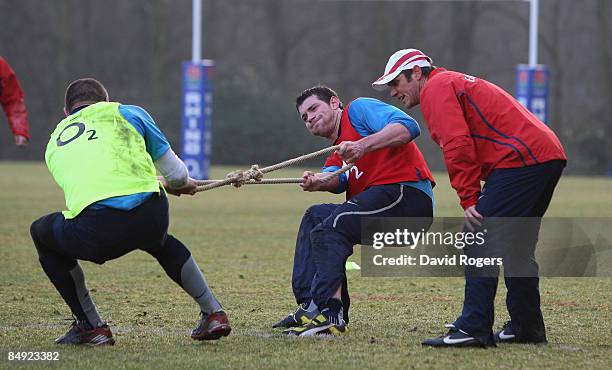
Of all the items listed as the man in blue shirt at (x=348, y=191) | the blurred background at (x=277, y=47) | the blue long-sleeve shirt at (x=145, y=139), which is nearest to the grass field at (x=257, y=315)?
the man in blue shirt at (x=348, y=191)

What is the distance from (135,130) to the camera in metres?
5.67

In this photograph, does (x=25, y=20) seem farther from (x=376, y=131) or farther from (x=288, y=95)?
(x=376, y=131)

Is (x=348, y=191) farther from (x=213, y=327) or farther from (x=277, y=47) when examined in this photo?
(x=277, y=47)

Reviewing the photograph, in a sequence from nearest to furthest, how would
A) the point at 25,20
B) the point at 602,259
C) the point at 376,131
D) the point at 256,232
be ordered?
the point at 376,131
the point at 602,259
the point at 256,232
the point at 25,20

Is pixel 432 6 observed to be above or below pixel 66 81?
above

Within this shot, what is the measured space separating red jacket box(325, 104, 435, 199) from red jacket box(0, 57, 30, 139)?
635cm

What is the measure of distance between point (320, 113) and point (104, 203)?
1.59 meters

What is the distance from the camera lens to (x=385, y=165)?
6414 mm

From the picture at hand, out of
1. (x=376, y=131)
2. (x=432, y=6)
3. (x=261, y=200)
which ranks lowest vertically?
(x=261, y=200)

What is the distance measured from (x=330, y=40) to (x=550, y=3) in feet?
30.7

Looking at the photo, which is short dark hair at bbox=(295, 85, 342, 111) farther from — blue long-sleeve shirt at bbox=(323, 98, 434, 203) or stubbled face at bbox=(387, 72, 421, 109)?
stubbled face at bbox=(387, 72, 421, 109)

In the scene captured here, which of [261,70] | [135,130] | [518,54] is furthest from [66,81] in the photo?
[135,130]

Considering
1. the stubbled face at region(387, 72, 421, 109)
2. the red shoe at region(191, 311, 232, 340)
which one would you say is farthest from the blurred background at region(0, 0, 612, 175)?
the red shoe at region(191, 311, 232, 340)

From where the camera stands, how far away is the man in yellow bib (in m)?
5.52
